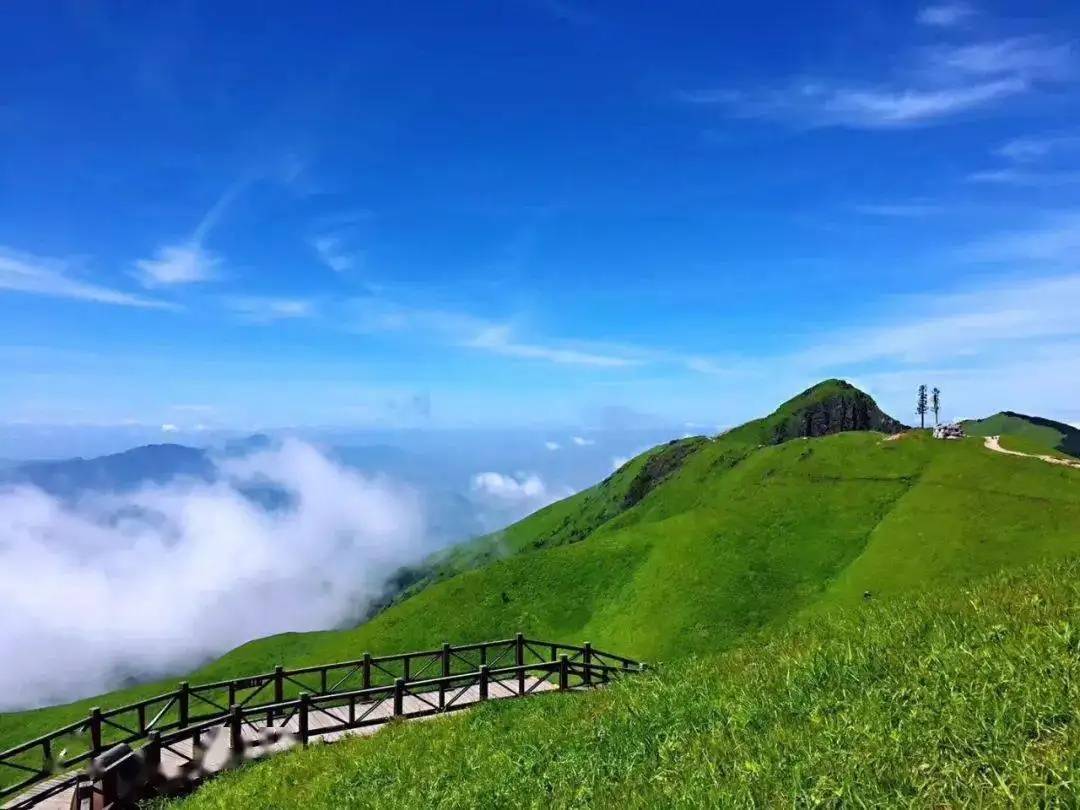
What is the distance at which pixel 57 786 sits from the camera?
69.4 feet

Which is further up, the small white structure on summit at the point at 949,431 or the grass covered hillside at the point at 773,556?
the small white structure on summit at the point at 949,431

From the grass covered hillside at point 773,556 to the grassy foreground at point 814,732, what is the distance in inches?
1121

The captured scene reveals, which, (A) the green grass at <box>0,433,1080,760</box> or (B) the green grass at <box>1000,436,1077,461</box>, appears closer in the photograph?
(A) the green grass at <box>0,433,1080,760</box>

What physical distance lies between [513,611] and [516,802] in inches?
1789

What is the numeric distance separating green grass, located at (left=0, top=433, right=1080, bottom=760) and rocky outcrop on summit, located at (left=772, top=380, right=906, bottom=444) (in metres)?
42.1

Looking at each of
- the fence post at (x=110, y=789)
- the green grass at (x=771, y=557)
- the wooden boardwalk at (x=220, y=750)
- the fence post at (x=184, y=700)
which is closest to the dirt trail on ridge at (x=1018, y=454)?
the green grass at (x=771, y=557)

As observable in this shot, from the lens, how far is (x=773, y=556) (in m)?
54.9

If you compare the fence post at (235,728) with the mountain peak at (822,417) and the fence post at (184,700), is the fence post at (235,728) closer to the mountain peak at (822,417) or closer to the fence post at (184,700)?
the fence post at (184,700)

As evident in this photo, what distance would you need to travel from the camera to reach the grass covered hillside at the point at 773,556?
48.7 metres

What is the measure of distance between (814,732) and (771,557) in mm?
47284

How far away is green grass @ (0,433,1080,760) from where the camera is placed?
48.7m

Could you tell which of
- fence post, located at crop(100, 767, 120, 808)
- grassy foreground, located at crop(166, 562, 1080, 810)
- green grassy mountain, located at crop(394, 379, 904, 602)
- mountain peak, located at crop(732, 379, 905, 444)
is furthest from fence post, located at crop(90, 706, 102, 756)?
mountain peak, located at crop(732, 379, 905, 444)

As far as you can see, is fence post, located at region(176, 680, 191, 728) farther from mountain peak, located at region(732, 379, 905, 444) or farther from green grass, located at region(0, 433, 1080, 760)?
mountain peak, located at region(732, 379, 905, 444)

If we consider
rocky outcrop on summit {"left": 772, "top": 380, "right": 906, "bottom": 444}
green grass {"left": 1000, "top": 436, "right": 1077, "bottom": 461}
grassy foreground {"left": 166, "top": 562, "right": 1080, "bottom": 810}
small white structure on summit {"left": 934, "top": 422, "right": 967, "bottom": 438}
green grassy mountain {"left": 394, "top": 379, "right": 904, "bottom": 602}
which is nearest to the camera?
grassy foreground {"left": 166, "top": 562, "right": 1080, "bottom": 810}
